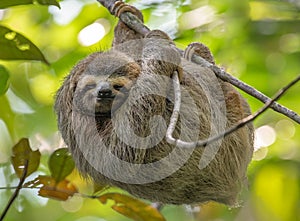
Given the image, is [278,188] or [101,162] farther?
[278,188]

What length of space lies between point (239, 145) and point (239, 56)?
2.54 m

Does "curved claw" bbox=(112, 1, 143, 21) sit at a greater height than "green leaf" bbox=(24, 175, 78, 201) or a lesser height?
greater

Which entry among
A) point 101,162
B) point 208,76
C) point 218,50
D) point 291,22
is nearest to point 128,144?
point 101,162

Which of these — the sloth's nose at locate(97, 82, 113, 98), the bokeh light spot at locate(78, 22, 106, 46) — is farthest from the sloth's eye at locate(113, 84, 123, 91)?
the bokeh light spot at locate(78, 22, 106, 46)

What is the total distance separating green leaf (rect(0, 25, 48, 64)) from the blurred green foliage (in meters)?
1.82

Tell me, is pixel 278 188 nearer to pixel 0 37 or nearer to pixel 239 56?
pixel 239 56

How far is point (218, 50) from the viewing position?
8766 millimetres

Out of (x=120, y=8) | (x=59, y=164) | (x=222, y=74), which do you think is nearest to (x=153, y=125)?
(x=222, y=74)

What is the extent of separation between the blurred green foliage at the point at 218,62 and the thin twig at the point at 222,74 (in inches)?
56.7

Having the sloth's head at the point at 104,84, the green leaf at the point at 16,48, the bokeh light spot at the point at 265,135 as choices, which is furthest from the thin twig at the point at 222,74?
the bokeh light spot at the point at 265,135

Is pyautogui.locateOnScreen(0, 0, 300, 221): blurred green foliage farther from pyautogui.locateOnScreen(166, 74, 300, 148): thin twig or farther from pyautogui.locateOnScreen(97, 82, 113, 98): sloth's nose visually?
pyautogui.locateOnScreen(166, 74, 300, 148): thin twig

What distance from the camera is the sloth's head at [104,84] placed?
621cm

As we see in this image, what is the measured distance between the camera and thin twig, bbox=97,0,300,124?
210 inches

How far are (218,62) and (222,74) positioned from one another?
2.88 metres
